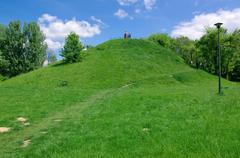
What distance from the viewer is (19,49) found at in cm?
7325

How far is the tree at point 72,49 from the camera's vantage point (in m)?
48.0

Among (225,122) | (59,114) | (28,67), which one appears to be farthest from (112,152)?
(28,67)

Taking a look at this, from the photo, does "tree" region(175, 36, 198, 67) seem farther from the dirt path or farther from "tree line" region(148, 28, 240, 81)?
the dirt path

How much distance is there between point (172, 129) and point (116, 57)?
1687 inches

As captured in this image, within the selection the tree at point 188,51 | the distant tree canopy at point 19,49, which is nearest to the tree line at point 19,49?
the distant tree canopy at point 19,49

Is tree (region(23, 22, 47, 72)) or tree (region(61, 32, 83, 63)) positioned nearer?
tree (region(61, 32, 83, 63))

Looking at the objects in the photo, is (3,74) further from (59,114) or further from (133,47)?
(59,114)

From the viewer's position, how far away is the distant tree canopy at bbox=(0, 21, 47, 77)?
7238cm

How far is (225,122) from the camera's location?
1122cm

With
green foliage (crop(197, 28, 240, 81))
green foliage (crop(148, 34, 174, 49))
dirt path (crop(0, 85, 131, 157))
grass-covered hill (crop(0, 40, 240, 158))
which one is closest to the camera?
grass-covered hill (crop(0, 40, 240, 158))

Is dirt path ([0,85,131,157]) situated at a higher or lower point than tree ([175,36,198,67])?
lower

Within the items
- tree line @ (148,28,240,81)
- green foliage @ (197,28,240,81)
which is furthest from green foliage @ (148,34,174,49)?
green foliage @ (197,28,240,81)

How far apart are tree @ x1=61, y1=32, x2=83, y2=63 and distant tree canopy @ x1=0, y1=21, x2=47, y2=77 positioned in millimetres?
25019

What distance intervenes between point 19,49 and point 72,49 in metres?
29.4
